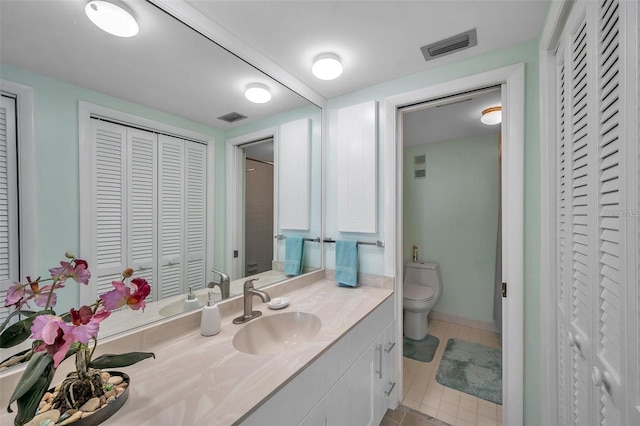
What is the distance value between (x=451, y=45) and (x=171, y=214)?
1.64m

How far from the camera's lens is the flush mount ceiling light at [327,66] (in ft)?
4.67

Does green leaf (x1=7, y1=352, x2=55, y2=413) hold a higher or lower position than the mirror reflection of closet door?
lower

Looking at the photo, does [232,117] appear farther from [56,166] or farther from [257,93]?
[56,166]

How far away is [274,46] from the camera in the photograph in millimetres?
1367

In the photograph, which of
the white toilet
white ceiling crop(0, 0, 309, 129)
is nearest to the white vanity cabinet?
the white toilet

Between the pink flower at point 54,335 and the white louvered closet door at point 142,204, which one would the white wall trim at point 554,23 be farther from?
the pink flower at point 54,335

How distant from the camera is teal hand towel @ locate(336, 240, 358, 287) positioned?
1.74 meters

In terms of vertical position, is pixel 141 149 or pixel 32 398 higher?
pixel 141 149

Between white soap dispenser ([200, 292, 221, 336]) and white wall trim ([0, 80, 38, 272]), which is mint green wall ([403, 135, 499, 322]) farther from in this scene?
white wall trim ([0, 80, 38, 272])

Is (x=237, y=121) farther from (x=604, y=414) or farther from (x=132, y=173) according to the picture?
(x=604, y=414)

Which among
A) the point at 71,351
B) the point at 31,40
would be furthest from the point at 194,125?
the point at 71,351

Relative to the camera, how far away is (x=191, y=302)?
1.16 meters

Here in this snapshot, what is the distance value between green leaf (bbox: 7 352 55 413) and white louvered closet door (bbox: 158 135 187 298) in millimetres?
573

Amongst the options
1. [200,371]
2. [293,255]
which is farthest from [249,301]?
[293,255]
